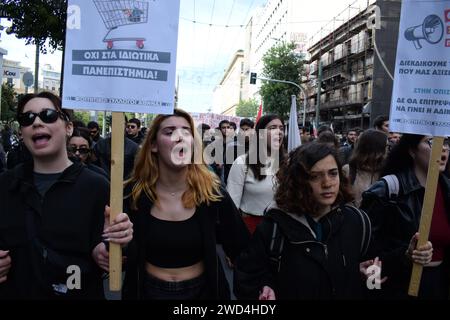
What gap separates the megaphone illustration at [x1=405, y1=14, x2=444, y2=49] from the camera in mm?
2619

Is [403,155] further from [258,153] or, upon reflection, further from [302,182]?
[258,153]

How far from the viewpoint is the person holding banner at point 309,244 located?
230 cm

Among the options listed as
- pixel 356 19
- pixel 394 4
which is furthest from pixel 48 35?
pixel 356 19

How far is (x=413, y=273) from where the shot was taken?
2568mm

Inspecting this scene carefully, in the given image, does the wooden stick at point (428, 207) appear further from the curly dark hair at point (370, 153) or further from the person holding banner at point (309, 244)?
the curly dark hair at point (370, 153)

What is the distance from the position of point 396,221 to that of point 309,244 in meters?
0.83

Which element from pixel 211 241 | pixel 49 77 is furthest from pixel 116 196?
pixel 49 77

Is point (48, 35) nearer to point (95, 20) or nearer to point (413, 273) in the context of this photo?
point (95, 20)

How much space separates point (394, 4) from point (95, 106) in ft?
130

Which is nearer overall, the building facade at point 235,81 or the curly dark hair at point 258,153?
the curly dark hair at point 258,153

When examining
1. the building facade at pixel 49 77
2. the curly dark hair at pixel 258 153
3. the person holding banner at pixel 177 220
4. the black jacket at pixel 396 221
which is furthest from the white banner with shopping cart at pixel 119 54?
the building facade at pixel 49 77

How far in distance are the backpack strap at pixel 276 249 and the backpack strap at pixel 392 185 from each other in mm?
925

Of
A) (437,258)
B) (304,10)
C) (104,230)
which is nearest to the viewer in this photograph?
(104,230)

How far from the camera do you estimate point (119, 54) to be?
2.38 m
